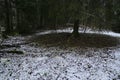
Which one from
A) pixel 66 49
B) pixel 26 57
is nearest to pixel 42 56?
pixel 26 57

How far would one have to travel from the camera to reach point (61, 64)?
8.82m

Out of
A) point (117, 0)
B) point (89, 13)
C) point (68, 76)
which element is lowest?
point (68, 76)

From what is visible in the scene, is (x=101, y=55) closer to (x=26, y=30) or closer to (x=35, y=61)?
(x=35, y=61)

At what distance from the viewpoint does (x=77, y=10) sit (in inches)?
486

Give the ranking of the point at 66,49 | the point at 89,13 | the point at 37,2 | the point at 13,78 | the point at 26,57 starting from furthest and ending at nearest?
the point at 37,2, the point at 89,13, the point at 66,49, the point at 26,57, the point at 13,78

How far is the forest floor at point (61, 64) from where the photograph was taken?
7.55m

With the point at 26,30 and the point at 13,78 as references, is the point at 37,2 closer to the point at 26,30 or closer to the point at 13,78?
the point at 26,30

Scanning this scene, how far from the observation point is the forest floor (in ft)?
24.8

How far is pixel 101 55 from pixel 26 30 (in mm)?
12655

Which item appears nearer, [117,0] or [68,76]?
[68,76]

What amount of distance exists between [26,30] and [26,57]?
38.2 feet

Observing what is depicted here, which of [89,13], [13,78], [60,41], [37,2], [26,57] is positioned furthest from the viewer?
[37,2]

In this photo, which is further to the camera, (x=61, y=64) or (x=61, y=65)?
(x=61, y=64)

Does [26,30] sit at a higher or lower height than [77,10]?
lower
